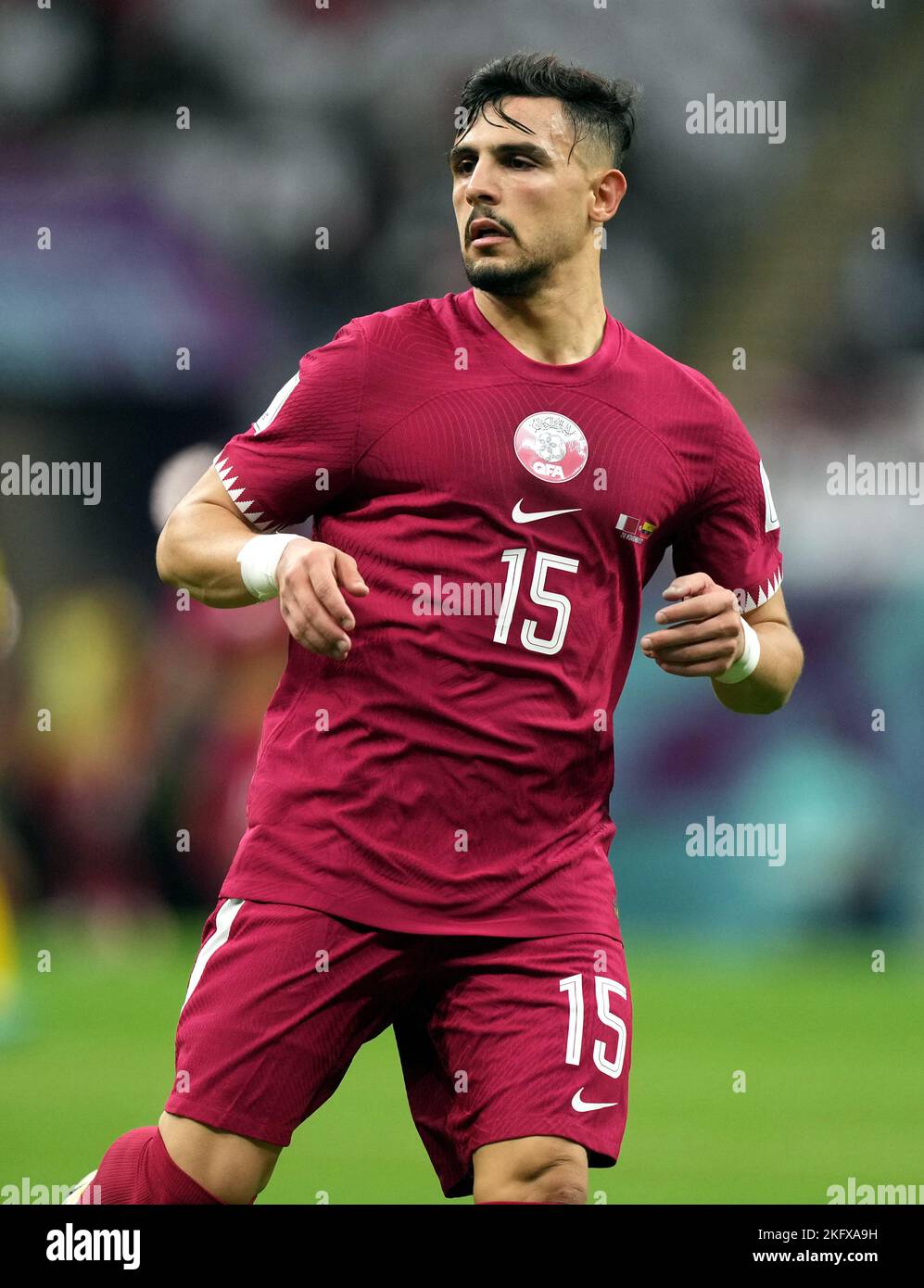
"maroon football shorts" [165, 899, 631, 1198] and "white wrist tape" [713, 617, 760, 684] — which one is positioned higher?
"white wrist tape" [713, 617, 760, 684]

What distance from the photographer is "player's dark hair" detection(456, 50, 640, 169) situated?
3438 mm

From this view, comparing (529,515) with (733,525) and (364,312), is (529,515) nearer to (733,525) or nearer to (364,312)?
(733,525)

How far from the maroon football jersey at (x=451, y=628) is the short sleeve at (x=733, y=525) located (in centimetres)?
15

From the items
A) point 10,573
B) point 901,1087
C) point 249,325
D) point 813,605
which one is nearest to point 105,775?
point 10,573

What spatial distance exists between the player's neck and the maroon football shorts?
1.06 metres

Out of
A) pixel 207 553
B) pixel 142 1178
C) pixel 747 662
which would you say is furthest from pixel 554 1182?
pixel 207 553

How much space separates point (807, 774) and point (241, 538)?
6804 millimetres

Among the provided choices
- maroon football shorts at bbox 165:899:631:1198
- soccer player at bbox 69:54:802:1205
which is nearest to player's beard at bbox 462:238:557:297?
soccer player at bbox 69:54:802:1205

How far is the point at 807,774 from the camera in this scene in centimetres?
952

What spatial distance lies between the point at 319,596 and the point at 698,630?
2.18ft

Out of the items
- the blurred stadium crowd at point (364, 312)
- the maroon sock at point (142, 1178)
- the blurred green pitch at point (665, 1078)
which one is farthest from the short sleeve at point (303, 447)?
the blurred stadium crowd at point (364, 312)

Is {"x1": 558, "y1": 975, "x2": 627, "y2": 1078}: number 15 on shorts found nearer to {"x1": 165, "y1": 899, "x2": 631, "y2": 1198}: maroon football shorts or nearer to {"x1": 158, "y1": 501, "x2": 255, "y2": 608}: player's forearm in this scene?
{"x1": 165, "y1": 899, "x2": 631, "y2": 1198}: maroon football shorts

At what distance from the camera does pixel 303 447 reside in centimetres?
316

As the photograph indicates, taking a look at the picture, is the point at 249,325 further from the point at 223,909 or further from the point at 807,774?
the point at 223,909
